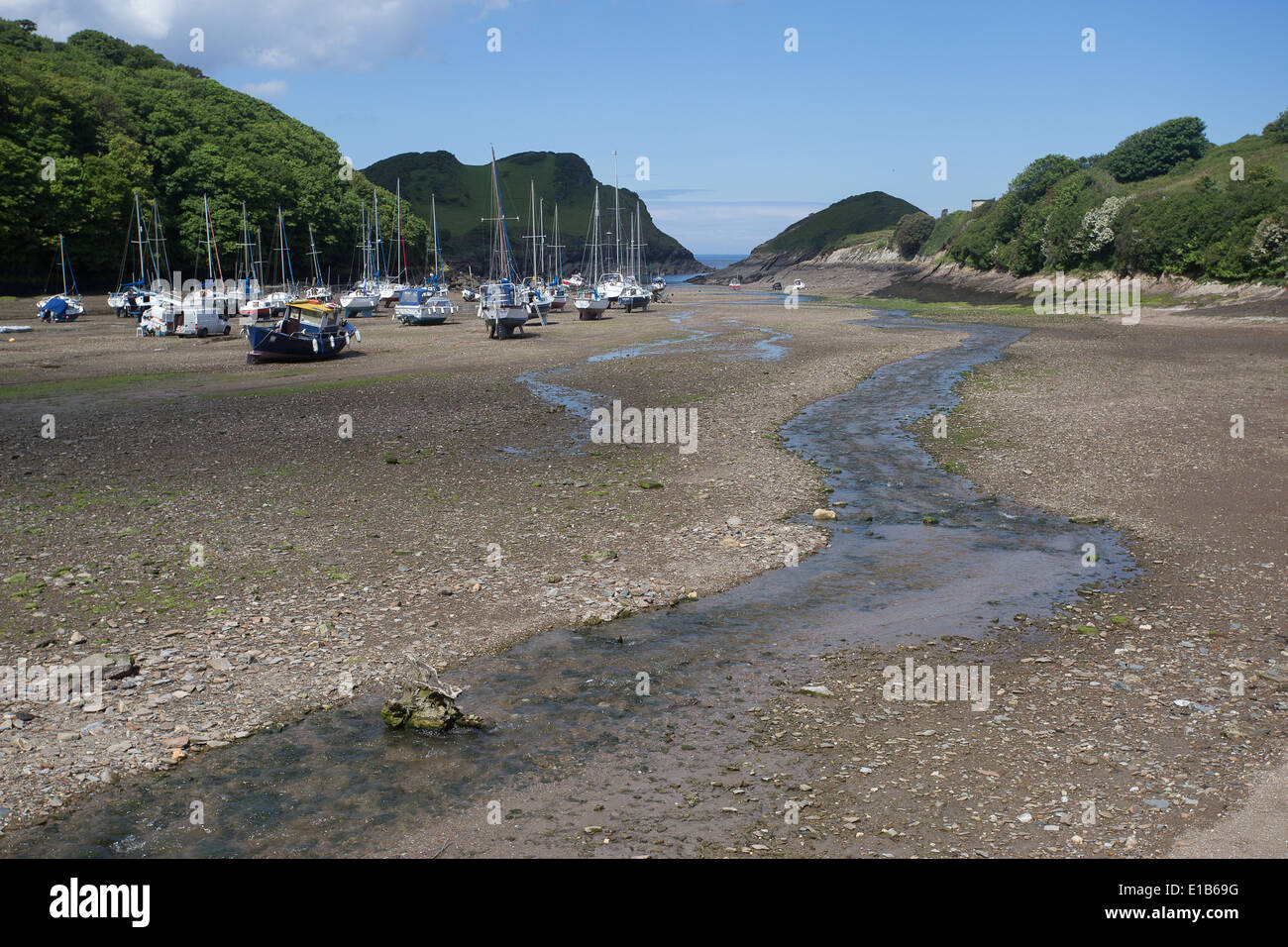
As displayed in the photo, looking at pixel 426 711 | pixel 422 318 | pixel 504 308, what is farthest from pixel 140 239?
pixel 426 711

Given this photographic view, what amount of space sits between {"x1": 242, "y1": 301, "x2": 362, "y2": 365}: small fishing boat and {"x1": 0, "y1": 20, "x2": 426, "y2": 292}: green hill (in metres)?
47.8

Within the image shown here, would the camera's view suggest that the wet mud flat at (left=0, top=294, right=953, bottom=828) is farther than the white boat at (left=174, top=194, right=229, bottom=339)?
No

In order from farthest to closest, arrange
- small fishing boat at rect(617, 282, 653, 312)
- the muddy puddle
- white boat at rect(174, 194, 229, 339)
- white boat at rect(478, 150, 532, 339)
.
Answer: small fishing boat at rect(617, 282, 653, 312) < white boat at rect(478, 150, 532, 339) < white boat at rect(174, 194, 229, 339) < the muddy puddle

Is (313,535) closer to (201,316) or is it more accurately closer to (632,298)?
(201,316)

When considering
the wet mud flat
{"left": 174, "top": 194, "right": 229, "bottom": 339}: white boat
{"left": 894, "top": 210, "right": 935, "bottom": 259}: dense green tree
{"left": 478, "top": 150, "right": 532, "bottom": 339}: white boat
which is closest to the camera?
the wet mud flat

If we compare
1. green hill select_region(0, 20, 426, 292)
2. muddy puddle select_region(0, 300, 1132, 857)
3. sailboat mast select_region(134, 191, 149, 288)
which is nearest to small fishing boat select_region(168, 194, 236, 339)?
green hill select_region(0, 20, 426, 292)

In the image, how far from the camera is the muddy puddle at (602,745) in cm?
795

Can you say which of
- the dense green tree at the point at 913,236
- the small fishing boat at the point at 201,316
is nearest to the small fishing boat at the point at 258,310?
the small fishing boat at the point at 201,316

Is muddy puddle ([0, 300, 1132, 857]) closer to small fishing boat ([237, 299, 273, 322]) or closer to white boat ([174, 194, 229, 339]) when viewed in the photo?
white boat ([174, 194, 229, 339])

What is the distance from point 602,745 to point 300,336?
39288 mm

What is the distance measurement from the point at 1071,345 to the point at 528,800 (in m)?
49.3

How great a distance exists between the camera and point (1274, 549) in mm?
15523

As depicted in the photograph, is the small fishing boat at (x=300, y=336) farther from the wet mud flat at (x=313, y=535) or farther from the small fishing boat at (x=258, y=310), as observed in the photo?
the small fishing boat at (x=258, y=310)

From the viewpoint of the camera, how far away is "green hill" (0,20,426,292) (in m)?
80.9
